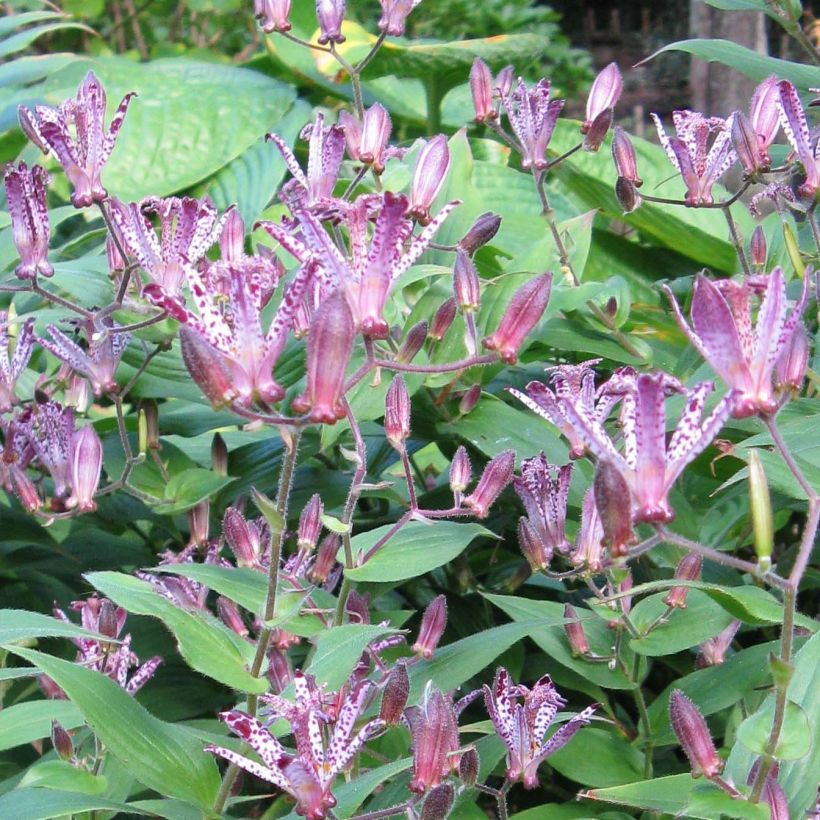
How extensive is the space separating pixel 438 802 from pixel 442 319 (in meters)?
0.37

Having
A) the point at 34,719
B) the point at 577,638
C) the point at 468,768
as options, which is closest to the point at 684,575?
the point at 577,638

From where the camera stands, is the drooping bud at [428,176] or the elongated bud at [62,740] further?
the drooping bud at [428,176]

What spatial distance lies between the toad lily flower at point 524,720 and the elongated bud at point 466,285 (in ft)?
0.75

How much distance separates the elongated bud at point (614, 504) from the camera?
1.49 feet

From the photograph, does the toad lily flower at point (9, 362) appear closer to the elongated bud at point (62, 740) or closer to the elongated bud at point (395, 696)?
the elongated bud at point (62, 740)

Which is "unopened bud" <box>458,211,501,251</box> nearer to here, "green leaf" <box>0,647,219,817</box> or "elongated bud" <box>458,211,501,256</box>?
"elongated bud" <box>458,211,501,256</box>

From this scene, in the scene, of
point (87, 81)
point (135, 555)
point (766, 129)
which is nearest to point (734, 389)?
point (766, 129)

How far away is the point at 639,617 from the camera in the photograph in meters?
0.72

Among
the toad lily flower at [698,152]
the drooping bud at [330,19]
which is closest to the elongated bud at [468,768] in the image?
the toad lily flower at [698,152]

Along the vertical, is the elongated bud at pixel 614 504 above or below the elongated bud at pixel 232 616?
above

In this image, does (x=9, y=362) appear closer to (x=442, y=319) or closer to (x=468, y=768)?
(x=442, y=319)

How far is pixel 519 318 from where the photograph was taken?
626mm

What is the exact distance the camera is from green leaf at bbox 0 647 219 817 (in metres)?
0.56

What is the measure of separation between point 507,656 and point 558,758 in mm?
133
